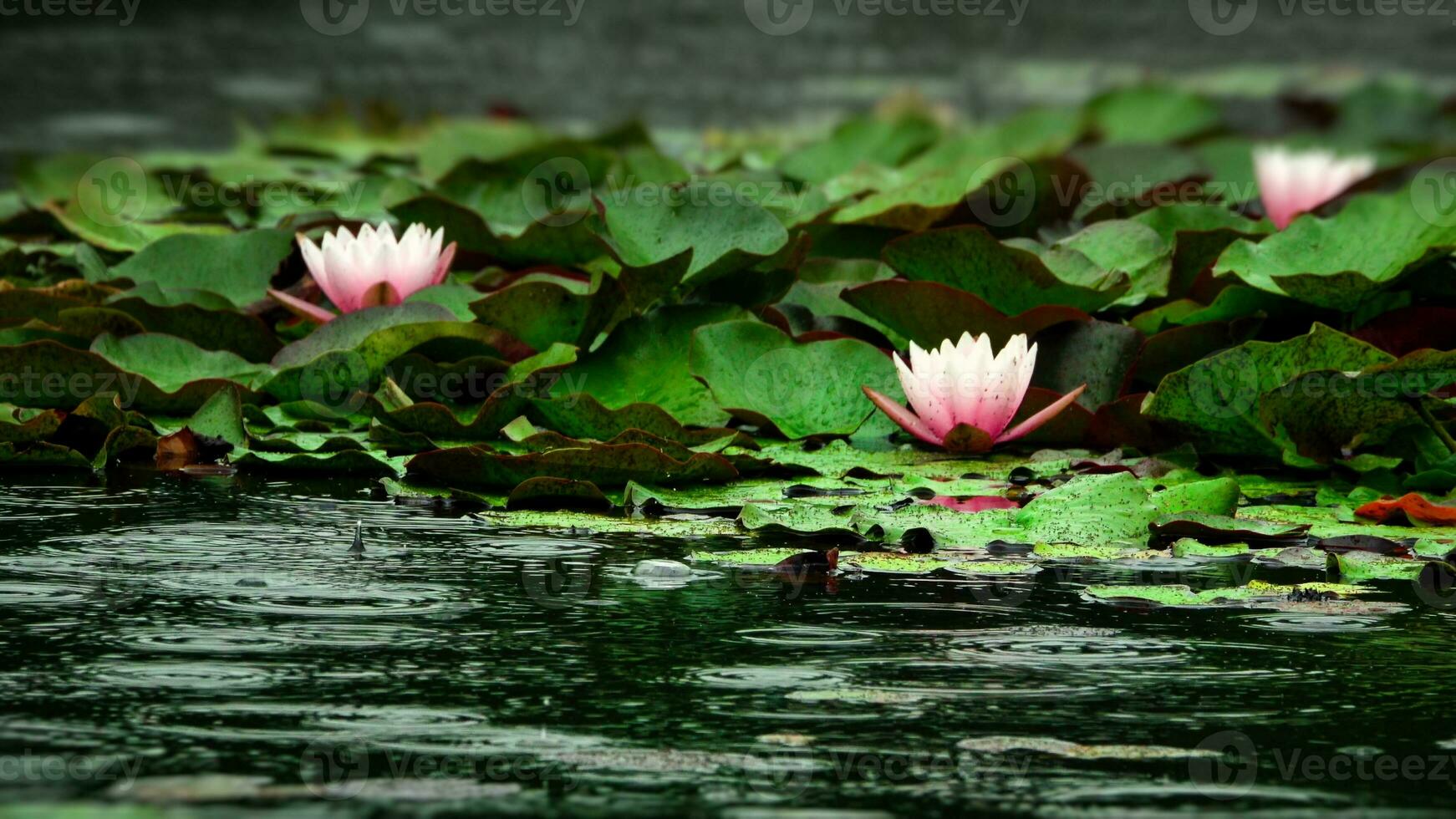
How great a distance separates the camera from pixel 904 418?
6.60 ft

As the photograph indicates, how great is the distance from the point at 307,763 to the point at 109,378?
1418 millimetres

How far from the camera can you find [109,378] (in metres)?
2.17

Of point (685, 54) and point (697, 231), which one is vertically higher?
point (685, 54)

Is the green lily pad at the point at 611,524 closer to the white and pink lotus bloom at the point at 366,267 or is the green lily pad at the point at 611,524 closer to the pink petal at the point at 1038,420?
the pink petal at the point at 1038,420

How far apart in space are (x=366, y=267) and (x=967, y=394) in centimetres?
98

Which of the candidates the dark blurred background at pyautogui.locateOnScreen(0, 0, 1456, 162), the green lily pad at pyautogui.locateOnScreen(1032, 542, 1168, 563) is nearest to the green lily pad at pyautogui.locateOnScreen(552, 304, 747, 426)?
the green lily pad at pyautogui.locateOnScreen(1032, 542, 1168, 563)

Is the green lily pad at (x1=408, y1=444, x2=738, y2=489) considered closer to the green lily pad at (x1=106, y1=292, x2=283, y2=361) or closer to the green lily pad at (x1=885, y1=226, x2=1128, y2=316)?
the green lily pad at (x1=885, y1=226, x2=1128, y2=316)

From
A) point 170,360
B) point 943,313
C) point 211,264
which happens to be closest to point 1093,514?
point 943,313

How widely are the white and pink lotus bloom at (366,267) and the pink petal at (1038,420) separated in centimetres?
95

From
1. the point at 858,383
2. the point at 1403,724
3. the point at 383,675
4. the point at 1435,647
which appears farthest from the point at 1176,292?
the point at 383,675

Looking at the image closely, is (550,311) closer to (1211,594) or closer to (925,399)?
(925,399)

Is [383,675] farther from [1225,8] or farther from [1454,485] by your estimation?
[1225,8]

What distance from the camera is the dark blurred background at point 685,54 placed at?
22.6ft

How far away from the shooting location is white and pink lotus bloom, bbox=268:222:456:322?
2.43m
